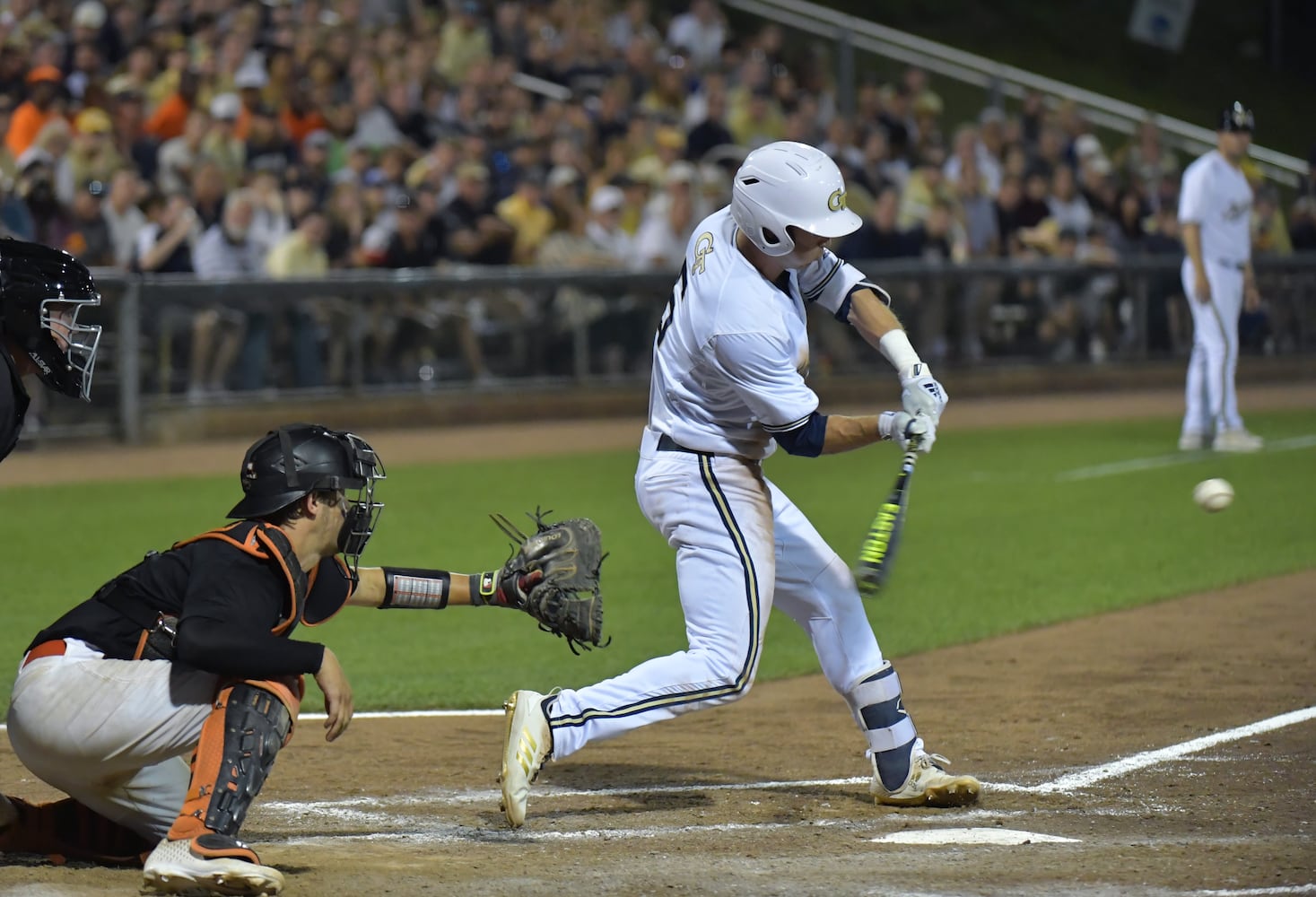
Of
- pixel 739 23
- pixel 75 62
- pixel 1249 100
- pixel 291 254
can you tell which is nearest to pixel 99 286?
pixel 291 254

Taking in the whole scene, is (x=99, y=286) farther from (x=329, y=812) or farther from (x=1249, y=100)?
(x=1249, y=100)

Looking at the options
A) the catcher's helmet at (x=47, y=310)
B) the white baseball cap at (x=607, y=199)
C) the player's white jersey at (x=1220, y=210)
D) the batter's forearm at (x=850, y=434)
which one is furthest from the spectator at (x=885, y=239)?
the catcher's helmet at (x=47, y=310)

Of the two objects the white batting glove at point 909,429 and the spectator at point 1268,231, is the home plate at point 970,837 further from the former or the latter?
the spectator at point 1268,231

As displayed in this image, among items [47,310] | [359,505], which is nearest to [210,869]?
[359,505]

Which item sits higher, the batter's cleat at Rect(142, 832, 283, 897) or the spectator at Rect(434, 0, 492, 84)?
the spectator at Rect(434, 0, 492, 84)

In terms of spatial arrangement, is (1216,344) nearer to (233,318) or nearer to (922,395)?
(233,318)

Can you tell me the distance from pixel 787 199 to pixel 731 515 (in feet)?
3.00

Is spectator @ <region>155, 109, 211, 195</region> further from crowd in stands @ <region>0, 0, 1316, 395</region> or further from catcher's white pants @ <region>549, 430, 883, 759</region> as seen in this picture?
catcher's white pants @ <region>549, 430, 883, 759</region>

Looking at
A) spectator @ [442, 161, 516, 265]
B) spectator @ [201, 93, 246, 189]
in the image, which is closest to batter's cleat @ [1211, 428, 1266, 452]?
spectator @ [442, 161, 516, 265]

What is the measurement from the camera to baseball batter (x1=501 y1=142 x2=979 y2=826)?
5.07 m

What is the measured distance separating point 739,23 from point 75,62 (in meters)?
12.3

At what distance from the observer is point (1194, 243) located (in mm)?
13234

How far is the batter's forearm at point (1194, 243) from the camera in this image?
1324 cm

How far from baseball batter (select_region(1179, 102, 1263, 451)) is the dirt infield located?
5494mm
